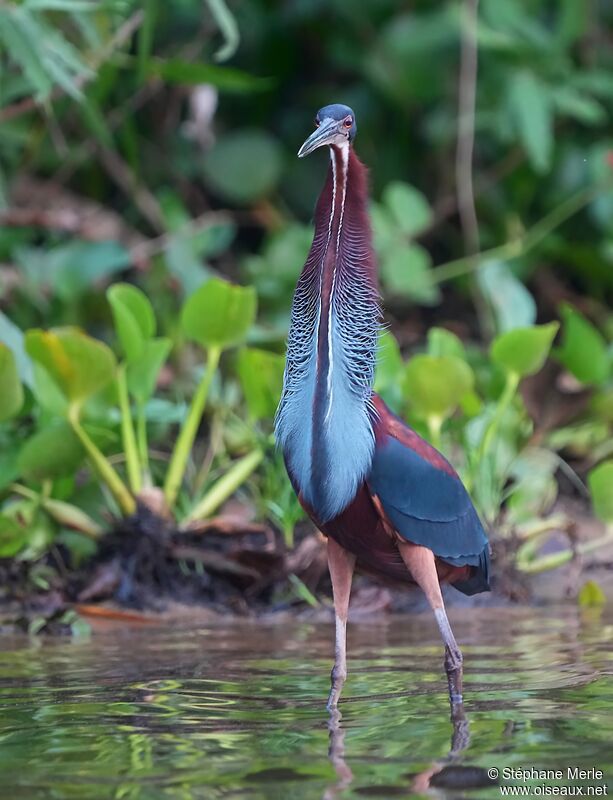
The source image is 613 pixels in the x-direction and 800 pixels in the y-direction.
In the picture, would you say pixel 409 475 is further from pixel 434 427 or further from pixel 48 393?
pixel 48 393

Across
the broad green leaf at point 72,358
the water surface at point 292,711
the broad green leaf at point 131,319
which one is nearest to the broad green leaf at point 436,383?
the water surface at point 292,711

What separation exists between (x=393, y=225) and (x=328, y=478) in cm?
415

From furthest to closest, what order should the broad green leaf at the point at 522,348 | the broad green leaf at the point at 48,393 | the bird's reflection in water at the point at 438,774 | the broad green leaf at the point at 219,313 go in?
1. the broad green leaf at the point at 522,348
2. the broad green leaf at the point at 219,313
3. the broad green leaf at the point at 48,393
4. the bird's reflection in water at the point at 438,774

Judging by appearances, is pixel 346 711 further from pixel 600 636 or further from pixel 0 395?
pixel 0 395

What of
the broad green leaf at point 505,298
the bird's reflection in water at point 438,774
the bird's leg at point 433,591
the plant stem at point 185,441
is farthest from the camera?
the broad green leaf at point 505,298

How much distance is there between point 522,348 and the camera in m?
5.46

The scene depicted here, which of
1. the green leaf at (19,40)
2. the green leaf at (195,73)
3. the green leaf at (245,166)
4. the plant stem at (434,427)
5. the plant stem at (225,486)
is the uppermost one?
the green leaf at (245,166)

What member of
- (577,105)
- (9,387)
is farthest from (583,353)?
(9,387)

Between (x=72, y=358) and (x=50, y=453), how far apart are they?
457mm

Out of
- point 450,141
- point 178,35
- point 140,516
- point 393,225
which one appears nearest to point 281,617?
point 140,516

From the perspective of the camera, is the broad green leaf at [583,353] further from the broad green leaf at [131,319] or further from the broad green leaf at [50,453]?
the broad green leaf at [50,453]

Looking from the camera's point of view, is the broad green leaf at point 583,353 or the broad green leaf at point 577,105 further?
the broad green leaf at point 577,105

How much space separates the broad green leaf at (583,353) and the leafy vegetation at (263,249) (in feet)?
0.04

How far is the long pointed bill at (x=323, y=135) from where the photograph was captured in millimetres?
3578
